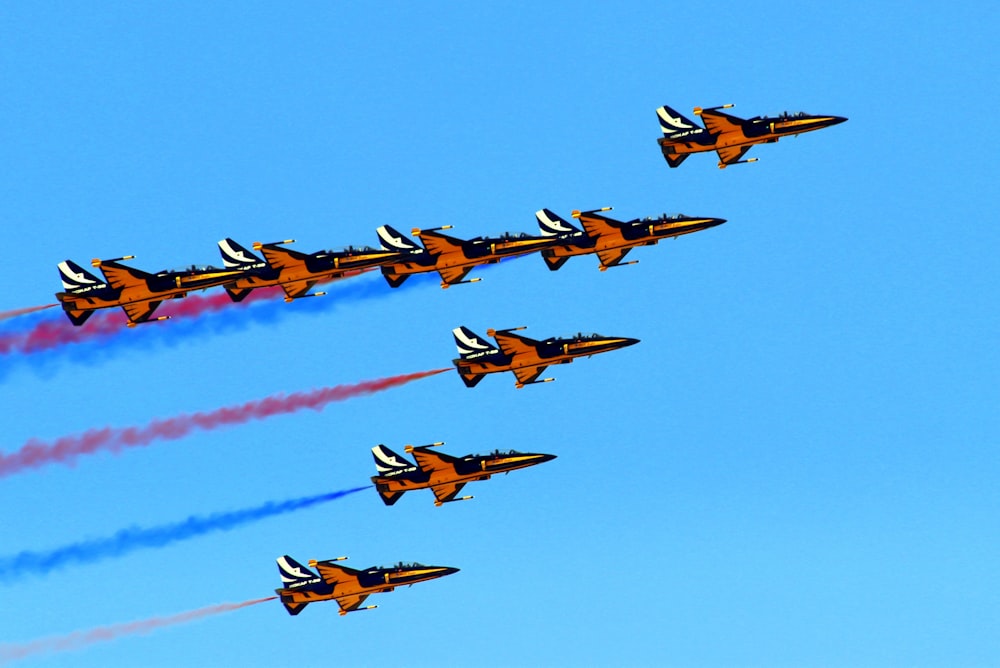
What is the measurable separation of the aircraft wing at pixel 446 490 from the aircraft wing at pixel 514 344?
9933 millimetres

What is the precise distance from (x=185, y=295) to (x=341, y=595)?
2538cm

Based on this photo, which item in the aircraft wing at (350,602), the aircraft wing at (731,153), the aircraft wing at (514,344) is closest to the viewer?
the aircraft wing at (731,153)

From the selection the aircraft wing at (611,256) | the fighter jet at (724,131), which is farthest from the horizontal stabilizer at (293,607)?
the fighter jet at (724,131)

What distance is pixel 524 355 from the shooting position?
13662 centimetres

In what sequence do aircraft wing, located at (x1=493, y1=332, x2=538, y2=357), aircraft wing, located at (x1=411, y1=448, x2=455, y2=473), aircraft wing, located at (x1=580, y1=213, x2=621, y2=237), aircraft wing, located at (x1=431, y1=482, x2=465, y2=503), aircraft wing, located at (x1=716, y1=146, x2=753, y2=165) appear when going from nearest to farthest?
aircraft wing, located at (x1=580, y1=213, x2=621, y2=237) < aircraft wing, located at (x1=716, y1=146, x2=753, y2=165) < aircraft wing, located at (x1=493, y1=332, x2=538, y2=357) < aircraft wing, located at (x1=411, y1=448, x2=455, y2=473) < aircraft wing, located at (x1=431, y1=482, x2=465, y2=503)

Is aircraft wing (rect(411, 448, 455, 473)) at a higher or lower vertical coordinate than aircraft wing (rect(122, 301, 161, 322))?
lower

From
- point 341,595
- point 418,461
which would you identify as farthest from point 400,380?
point 341,595

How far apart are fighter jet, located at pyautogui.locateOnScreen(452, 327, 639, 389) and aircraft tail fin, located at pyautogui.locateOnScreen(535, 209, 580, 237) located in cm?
737

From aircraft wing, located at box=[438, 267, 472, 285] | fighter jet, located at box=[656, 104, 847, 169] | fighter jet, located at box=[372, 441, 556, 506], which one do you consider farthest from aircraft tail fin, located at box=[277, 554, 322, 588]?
fighter jet, located at box=[656, 104, 847, 169]

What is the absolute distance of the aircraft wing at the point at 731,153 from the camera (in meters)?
134

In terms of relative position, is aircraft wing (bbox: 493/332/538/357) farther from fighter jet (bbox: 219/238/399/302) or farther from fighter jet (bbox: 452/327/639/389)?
fighter jet (bbox: 219/238/399/302)

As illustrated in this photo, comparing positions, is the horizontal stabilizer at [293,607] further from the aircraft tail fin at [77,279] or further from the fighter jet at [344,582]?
the aircraft tail fin at [77,279]

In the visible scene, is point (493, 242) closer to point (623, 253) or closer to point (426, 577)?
point (623, 253)

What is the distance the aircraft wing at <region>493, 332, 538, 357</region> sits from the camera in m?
137
